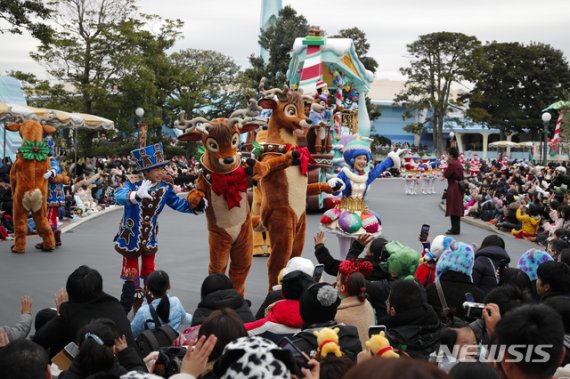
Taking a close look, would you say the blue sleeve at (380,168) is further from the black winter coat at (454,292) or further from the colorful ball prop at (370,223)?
the black winter coat at (454,292)

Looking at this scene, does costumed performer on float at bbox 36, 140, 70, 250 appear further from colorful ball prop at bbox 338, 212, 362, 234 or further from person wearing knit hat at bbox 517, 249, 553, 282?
person wearing knit hat at bbox 517, 249, 553, 282

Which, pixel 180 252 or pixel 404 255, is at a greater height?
pixel 404 255

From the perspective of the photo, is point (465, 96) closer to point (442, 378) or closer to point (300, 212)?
point (300, 212)

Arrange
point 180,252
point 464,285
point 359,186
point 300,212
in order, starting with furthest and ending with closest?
point 180,252, point 359,186, point 300,212, point 464,285

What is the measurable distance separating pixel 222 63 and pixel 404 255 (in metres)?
36.3

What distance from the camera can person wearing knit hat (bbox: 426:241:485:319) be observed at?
5512 mm

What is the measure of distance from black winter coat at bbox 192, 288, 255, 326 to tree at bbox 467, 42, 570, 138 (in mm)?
50945

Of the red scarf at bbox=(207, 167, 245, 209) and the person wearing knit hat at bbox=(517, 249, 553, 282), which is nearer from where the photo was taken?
the person wearing knit hat at bbox=(517, 249, 553, 282)

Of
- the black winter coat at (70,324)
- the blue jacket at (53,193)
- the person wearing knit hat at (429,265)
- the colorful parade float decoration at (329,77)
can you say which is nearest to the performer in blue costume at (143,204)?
the person wearing knit hat at (429,265)

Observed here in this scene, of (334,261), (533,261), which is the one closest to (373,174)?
(334,261)

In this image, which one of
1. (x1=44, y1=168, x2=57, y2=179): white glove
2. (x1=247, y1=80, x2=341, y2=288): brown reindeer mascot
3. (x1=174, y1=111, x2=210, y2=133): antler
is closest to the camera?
(x1=174, y1=111, x2=210, y2=133): antler

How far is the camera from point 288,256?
27.5 feet

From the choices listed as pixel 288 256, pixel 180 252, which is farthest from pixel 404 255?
pixel 180 252

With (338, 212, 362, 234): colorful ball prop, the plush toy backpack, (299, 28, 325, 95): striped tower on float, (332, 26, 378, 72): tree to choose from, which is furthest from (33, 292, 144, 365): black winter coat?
(332, 26, 378, 72): tree
